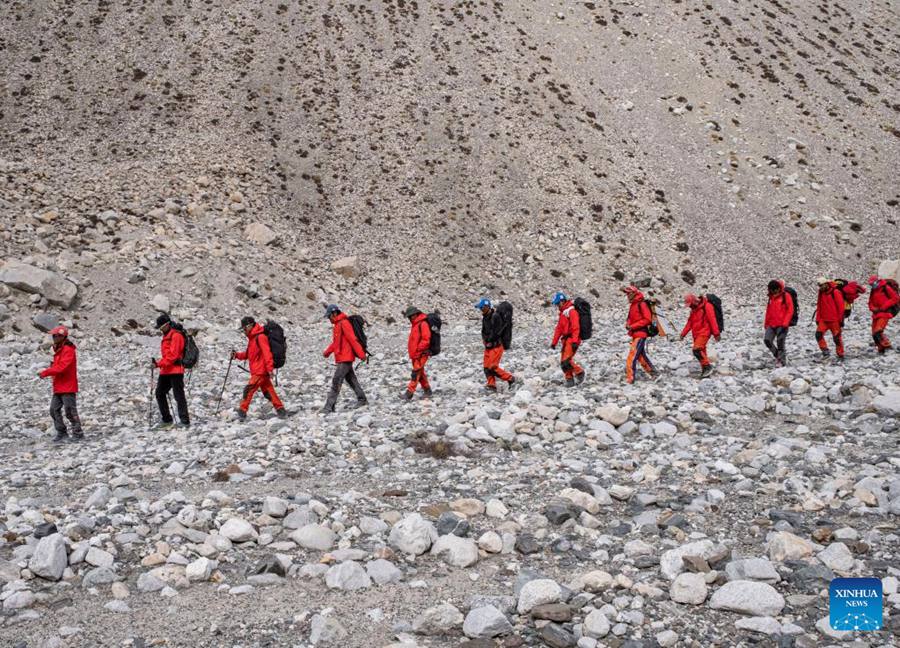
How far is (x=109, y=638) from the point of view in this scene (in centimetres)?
715

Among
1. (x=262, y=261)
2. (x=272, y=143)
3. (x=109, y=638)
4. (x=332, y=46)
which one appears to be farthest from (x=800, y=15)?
(x=109, y=638)

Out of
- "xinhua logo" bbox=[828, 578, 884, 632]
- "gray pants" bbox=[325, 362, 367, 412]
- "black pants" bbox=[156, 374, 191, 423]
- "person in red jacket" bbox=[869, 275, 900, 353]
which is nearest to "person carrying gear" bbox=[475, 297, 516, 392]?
"gray pants" bbox=[325, 362, 367, 412]

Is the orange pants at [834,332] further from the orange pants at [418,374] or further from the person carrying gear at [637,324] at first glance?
the orange pants at [418,374]

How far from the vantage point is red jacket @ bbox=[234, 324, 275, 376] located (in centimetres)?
1566

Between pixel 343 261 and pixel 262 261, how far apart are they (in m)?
3.87

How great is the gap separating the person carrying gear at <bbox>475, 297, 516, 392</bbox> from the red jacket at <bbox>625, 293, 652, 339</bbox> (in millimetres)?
2967

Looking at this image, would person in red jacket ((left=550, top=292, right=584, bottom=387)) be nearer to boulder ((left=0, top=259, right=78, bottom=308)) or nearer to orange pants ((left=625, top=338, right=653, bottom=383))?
orange pants ((left=625, top=338, right=653, bottom=383))

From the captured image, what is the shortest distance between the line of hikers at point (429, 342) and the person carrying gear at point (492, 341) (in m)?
0.02

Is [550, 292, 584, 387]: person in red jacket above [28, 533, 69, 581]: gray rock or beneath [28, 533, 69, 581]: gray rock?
above

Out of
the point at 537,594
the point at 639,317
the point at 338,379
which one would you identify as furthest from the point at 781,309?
the point at 537,594

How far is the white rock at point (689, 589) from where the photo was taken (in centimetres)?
749

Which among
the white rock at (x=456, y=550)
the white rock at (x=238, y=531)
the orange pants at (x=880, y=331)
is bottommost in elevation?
the white rock at (x=456, y=550)

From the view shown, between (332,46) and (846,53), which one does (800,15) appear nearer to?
(846,53)

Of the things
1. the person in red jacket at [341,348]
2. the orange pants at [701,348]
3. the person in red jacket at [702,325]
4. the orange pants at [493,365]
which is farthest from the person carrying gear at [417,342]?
the orange pants at [701,348]
